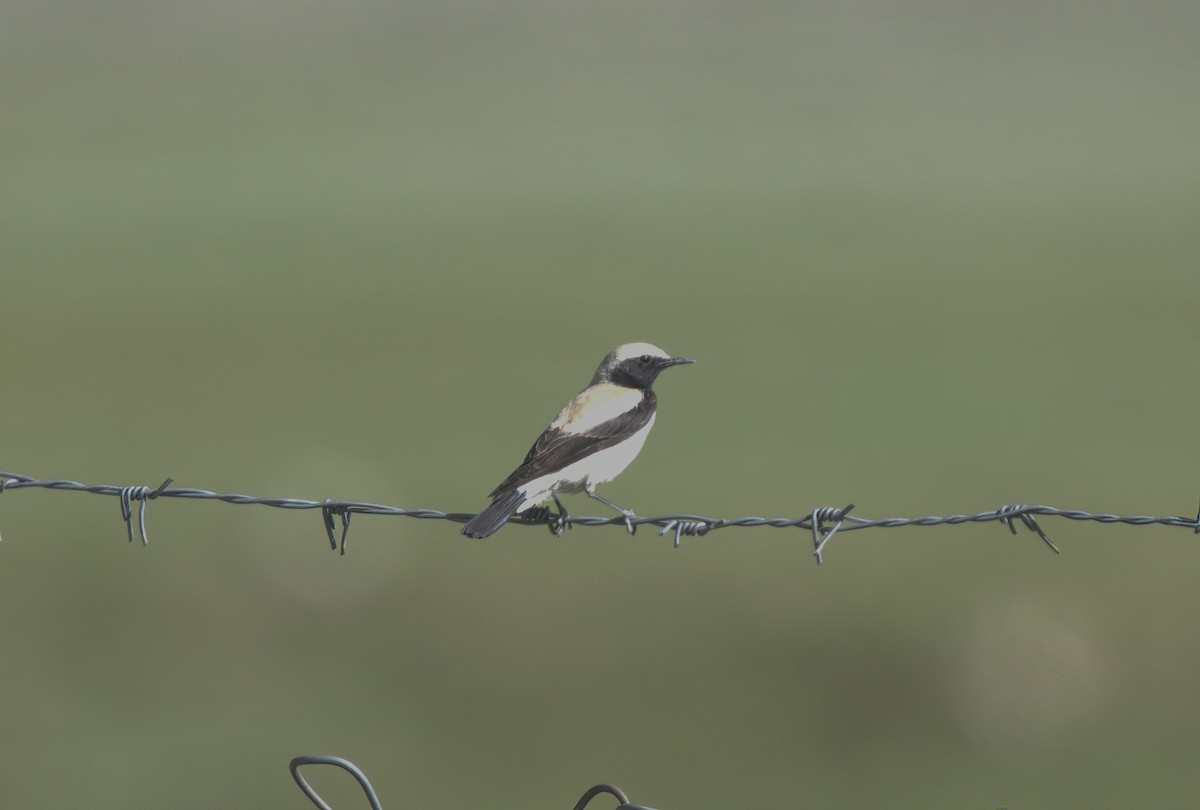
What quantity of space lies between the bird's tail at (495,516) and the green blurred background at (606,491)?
358 centimetres

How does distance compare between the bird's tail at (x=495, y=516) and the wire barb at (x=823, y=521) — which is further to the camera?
the bird's tail at (x=495, y=516)

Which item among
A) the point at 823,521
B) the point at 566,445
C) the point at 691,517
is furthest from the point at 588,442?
the point at 823,521

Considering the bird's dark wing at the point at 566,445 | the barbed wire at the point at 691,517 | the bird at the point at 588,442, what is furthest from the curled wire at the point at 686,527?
the bird's dark wing at the point at 566,445

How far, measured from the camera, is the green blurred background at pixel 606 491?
40.7 ft

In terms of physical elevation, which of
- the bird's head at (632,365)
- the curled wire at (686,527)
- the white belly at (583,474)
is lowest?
the curled wire at (686,527)

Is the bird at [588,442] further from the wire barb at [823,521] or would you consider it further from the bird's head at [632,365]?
the wire barb at [823,521]

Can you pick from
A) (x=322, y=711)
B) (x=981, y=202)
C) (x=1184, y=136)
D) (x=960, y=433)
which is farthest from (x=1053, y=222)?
(x=322, y=711)

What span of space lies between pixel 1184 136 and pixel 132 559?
68.2 meters

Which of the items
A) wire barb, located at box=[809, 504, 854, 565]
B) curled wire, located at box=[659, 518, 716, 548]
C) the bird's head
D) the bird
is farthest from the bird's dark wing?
wire barb, located at box=[809, 504, 854, 565]

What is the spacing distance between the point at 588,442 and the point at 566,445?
0.48ft

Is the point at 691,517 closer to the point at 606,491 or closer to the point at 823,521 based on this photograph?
the point at 823,521

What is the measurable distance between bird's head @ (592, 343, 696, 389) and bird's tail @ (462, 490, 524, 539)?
155cm

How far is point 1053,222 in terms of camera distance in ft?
190

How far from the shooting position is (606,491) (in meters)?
21.1
